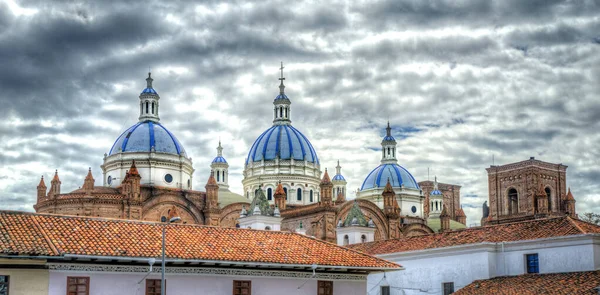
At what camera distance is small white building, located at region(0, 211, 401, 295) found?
2547cm

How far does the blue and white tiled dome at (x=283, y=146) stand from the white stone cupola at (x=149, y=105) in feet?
44.8

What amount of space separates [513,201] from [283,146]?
32059 millimetres

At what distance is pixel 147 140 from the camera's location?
65.5 meters

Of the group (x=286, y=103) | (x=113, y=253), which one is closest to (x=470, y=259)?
(x=113, y=253)

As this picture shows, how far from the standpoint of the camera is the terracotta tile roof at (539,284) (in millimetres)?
30812

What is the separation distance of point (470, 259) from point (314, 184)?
42140mm

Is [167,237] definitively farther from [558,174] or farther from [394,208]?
[558,174]

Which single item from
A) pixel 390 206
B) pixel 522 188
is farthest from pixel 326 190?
pixel 522 188

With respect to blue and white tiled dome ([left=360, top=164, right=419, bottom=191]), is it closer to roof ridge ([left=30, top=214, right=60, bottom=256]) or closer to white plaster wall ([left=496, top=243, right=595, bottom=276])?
white plaster wall ([left=496, top=243, right=595, bottom=276])

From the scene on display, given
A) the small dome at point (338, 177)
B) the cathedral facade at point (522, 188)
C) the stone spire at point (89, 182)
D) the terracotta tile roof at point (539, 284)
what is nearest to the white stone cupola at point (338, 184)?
the small dome at point (338, 177)

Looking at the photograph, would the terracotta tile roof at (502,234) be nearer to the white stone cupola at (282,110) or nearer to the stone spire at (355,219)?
the stone spire at (355,219)

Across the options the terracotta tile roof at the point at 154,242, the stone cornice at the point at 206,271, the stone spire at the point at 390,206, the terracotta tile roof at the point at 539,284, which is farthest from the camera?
the stone spire at the point at 390,206

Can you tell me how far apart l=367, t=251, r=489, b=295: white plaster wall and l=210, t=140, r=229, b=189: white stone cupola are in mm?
42432

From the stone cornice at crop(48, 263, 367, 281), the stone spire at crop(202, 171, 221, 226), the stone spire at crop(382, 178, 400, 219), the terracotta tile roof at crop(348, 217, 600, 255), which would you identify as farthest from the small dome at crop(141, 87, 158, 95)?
the stone cornice at crop(48, 263, 367, 281)
